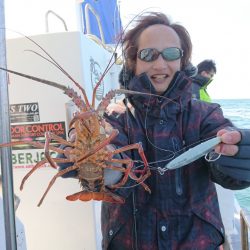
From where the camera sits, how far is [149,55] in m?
2.00

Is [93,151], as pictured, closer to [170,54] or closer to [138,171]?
[138,171]

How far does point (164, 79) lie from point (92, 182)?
2.52 ft

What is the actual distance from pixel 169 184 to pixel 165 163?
127mm

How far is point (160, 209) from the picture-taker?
1.80 metres

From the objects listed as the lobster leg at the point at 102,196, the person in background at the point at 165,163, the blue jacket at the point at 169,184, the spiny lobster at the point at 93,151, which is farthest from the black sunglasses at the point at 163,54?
the lobster leg at the point at 102,196

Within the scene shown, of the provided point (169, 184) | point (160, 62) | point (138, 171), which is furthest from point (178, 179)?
point (160, 62)

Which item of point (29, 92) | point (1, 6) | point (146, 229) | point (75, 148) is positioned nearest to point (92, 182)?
point (75, 148)

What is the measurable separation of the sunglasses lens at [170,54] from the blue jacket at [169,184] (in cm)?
12

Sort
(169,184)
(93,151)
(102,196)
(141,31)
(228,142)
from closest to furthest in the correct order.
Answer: (228,142)
(93,151)
(169,184)
(102,196)
(141,31)

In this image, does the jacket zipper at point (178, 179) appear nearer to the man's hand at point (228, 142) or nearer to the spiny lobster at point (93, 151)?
the spiny lobster at point (93, 151)

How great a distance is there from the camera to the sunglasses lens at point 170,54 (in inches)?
78.1

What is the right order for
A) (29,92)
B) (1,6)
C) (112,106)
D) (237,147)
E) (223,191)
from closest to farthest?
(1,6) < (237,147) < (112,106) < (29,92) < (223,191)

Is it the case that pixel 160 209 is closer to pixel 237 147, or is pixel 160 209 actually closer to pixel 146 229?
pixel 146 229

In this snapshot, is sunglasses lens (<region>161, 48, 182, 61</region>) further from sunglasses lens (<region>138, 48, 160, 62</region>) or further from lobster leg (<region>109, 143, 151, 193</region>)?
lobster leg (<region>109, 143, 151, 193</region>)
